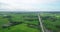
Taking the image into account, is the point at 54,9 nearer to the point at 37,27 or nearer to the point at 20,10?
the point at 37,27

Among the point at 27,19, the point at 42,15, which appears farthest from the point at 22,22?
the point at 42,15

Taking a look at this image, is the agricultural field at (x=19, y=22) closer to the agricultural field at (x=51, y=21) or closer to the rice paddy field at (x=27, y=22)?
the rice paddy field at (x=27, y=22)

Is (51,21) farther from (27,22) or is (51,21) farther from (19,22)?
(19,22)

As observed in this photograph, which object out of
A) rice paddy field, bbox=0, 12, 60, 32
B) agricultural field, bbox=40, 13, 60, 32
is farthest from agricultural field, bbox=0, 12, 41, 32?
agricultural field, bbox=40, 13, 60, 32

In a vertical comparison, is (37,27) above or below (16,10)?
below

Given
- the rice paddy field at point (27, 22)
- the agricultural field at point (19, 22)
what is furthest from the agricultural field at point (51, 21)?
the agricultural field at point (19, 22)

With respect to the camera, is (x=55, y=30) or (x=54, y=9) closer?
(x=55, y=30)

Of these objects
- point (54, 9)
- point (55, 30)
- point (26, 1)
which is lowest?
point (55, 30)
